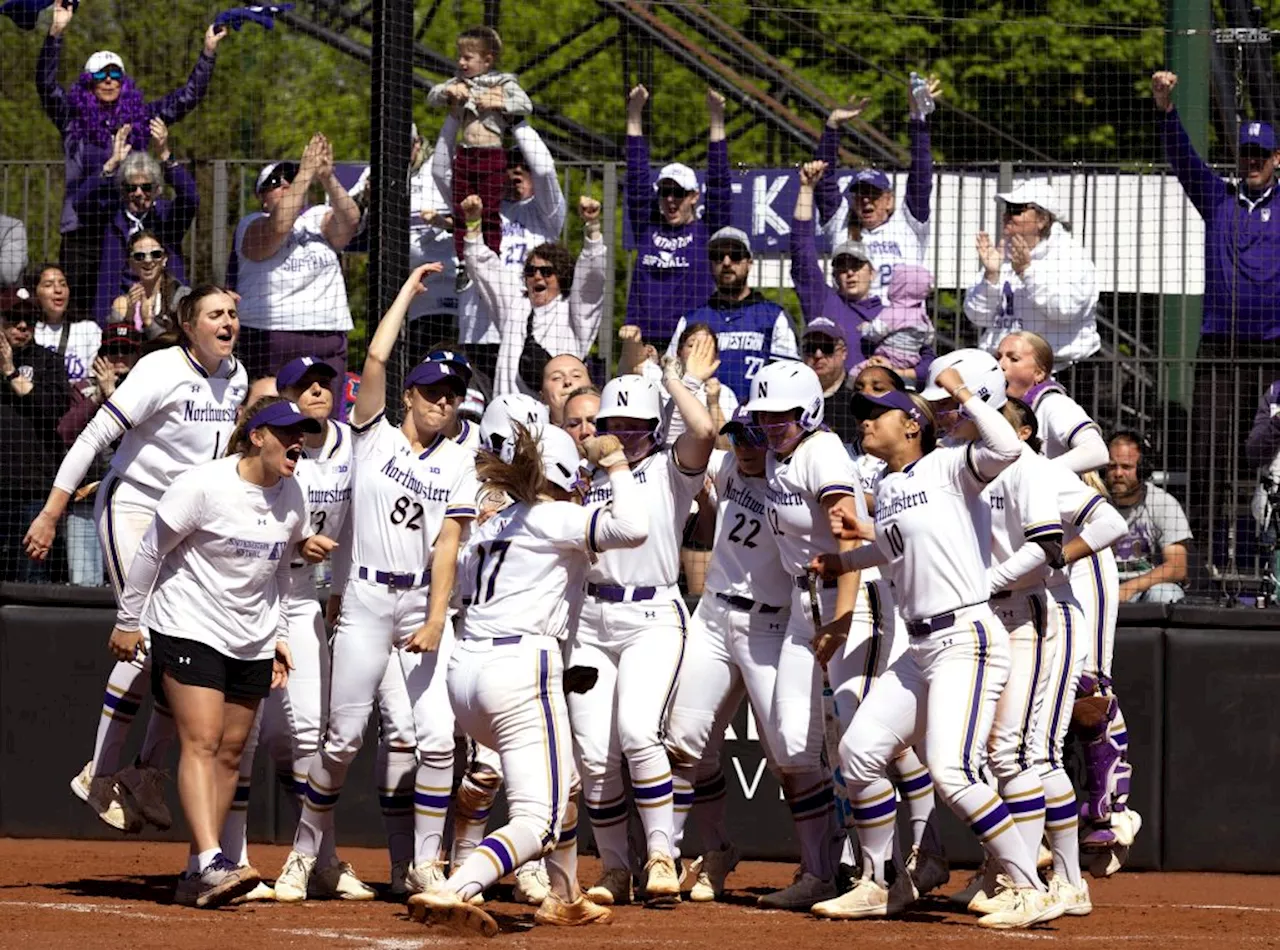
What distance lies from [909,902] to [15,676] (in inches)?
199

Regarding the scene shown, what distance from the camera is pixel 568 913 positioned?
7.85m

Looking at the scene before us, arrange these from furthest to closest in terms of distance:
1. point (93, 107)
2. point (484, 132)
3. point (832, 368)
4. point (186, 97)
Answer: point (186, 97)
point (93, 107)
point (484, 132)
point (832, 368)

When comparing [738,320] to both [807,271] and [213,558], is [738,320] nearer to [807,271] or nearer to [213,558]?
[807,271]

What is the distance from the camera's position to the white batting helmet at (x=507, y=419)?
821 centimetres

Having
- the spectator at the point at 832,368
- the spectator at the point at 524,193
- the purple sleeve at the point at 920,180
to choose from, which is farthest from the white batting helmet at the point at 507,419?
the purple sleeve at the point at 920,180

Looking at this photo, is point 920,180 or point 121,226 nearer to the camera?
point 920,180

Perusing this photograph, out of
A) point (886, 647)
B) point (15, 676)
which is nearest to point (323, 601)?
point (15, 676)

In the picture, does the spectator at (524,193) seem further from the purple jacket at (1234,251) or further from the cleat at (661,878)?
the cleat at (661,878)

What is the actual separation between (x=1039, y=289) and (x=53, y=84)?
224 inches

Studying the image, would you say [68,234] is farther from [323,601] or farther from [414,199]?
[323,601]

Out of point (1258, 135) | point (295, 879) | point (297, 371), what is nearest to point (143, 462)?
point (297, 371)

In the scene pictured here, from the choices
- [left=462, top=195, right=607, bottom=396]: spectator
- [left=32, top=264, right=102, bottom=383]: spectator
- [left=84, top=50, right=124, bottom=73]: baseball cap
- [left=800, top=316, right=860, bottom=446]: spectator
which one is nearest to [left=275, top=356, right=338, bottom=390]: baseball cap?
[left=462, top=195, right=607, bottom=396]: spectator

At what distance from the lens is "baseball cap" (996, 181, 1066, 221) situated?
11250 mm

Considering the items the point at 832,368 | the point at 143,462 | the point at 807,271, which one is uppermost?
the point at 807,271
